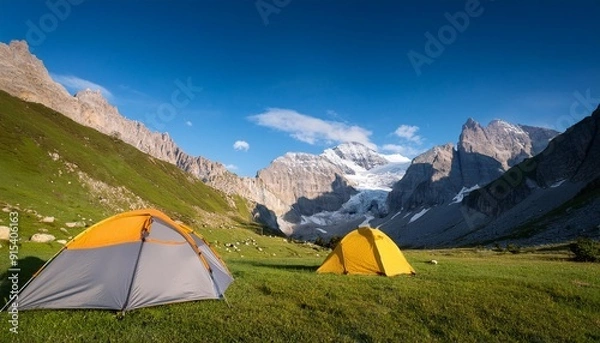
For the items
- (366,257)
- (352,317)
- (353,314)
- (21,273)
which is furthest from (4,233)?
(352,317)

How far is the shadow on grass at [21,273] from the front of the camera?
15.1 meters

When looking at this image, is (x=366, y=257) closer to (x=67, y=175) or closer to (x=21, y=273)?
(x=21, y=273)

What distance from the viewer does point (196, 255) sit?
1653 centimetres

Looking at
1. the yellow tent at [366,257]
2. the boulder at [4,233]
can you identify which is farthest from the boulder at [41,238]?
the yellow tent at [366,257]

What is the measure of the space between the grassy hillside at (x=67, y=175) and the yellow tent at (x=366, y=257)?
97.5 feet

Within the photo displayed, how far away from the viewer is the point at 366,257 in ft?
78.6

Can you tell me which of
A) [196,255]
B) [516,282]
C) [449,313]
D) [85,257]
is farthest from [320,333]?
[516,282]

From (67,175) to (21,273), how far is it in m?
66.8

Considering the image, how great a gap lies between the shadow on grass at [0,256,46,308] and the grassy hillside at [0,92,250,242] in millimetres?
16986

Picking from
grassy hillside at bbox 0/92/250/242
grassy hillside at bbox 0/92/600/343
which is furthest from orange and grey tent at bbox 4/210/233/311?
grassy hillside at bbox 0/92/250/242

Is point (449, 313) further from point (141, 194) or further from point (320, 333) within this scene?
point (141, 194)

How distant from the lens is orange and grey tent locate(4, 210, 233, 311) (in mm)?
14125

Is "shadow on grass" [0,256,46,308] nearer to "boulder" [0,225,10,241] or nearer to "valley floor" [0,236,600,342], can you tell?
"valley floor" [0,236,600,342]

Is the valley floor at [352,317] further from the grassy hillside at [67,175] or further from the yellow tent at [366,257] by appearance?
the grassy hillside at [67,175]
